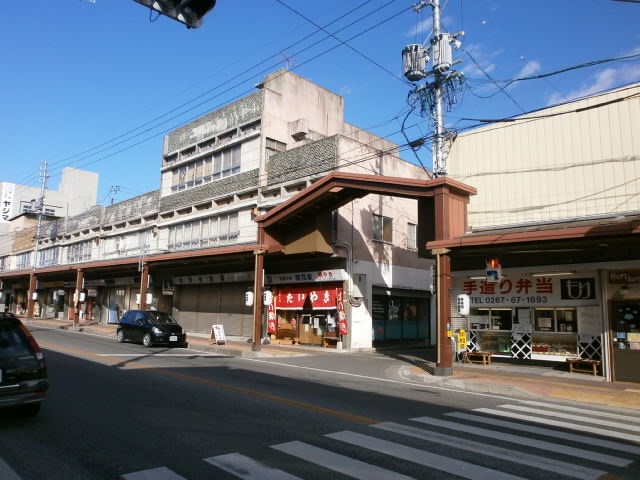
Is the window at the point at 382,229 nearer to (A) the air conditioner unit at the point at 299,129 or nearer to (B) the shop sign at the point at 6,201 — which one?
(A) the air conditioner unit at the point at 299,129

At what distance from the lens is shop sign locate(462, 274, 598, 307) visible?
51.9ft

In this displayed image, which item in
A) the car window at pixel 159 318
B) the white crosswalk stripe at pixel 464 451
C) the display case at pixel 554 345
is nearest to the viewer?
the white crosswalk stripe at pixel 464 451

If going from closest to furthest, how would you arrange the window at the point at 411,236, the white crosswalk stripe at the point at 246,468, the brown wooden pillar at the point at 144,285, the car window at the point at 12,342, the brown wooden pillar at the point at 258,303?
the white crosswalk stripe at the point at 246,468, the car window at the point at 12,342, the brown wooden pillar at the point at 258,303, the window at the point at 411,236, the brown wooden pillar at the point at 144,285

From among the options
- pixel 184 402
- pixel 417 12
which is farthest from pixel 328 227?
pixel 184 402

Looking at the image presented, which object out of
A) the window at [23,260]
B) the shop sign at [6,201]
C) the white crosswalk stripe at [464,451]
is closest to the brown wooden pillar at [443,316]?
the white crosswalk stripe at [464,451]

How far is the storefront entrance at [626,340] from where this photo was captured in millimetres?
14453

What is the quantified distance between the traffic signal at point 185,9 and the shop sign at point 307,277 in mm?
17980

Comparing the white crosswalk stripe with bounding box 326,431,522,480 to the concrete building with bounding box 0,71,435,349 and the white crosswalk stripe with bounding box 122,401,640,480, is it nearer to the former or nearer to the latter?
the white crosswalk stripe with bounding box 122,401,640,480

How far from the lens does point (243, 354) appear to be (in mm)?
20422

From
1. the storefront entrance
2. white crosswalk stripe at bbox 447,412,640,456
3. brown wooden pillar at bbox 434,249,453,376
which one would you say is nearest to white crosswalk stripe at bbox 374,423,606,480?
white crosswalk stripe at bbox 447,412,640,456

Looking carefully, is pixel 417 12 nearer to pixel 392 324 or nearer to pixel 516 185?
pixel 516 185

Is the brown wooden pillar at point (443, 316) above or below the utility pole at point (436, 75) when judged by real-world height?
below

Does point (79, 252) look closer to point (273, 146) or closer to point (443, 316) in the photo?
point (273, 146)

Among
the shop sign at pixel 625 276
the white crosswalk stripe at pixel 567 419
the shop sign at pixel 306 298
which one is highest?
the shop sign at pixel 625 276
